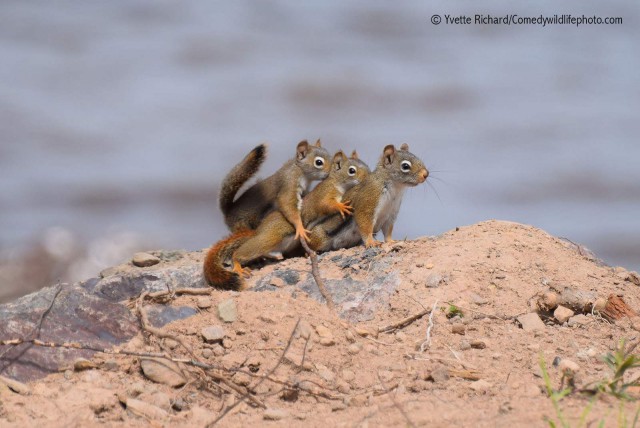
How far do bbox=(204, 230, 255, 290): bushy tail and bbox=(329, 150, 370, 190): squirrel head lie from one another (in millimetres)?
992

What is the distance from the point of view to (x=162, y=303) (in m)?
6.50

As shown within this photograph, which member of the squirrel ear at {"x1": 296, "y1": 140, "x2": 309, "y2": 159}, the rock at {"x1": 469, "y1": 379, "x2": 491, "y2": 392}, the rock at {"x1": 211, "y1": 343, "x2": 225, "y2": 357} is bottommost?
the rock at {"x1": 469, "y1": 379, "x2": 491, "y2": 392}

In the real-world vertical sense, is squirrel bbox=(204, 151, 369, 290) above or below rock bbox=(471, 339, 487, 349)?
above

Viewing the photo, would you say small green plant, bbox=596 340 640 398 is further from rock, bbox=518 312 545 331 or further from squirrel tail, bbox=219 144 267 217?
squirrel tail, bbox=219 144 267 217

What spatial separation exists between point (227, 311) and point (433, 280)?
5.82 ft

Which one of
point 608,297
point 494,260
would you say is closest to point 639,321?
point 608,297

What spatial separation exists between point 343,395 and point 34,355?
6.70 ft

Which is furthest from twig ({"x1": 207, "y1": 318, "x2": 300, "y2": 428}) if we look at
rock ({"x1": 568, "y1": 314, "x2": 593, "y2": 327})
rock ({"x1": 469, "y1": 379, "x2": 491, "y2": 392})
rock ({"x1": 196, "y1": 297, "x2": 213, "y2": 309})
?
rock ({"x1": 568, "y1": 314, "x2": 593, "y2": 327})

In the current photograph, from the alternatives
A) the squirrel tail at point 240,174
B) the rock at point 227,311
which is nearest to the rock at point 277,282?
the rock at point 227,311

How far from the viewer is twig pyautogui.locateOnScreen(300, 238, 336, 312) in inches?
276

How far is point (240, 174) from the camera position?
866cm

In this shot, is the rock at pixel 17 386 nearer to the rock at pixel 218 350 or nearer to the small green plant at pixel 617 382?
the rock at pixel 218 350

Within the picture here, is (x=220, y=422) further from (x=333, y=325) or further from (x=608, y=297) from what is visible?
(x=608, y=297)

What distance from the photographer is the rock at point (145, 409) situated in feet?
17.0
